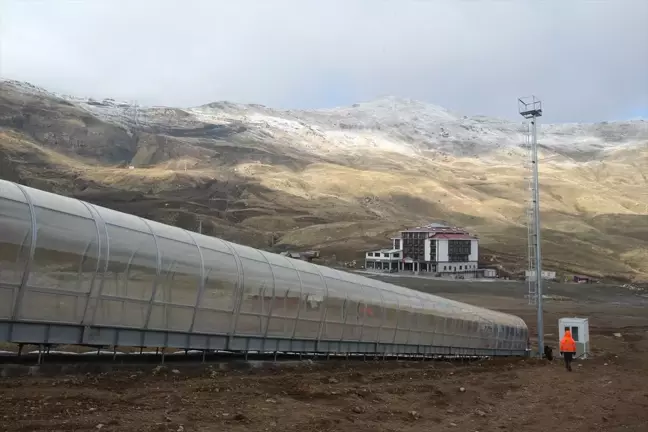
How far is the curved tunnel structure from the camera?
12594 mm

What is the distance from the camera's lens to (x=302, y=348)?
66.7 feet

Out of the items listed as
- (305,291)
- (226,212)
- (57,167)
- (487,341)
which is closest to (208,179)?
(226,212)

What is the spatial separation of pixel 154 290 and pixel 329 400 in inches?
207

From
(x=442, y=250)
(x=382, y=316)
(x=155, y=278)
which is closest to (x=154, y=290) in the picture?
(x=155, y=278)

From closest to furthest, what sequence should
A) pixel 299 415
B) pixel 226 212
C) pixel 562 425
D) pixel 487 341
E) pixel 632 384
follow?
pixel 299 415 < pixel 562 425 < pixel 632 384 < pixel 487 341 < pixel 226 212

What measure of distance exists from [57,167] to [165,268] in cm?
19122

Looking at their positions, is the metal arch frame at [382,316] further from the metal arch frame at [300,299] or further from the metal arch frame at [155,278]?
the metal arch frame at [155,278]

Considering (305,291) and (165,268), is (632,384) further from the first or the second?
(165,268)

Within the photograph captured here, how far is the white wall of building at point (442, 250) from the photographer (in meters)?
126

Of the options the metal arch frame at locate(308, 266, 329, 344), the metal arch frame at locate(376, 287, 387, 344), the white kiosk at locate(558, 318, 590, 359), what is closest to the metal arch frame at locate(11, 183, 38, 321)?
the metal arch frame at locate(308, 266, 329, 344)

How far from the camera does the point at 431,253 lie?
12794 centimetres

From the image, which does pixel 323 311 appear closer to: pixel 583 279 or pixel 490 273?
pixel 490 273

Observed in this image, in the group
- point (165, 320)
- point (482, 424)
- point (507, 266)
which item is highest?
point (507, 266)

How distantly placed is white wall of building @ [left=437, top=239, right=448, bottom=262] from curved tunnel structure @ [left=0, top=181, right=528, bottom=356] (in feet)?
341
